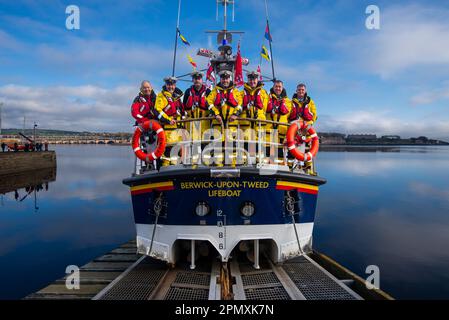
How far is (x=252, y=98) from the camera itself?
6.39 metres

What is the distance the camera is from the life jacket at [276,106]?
655 centimetres

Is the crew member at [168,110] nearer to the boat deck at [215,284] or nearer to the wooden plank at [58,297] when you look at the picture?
the boat deck at [215,284]

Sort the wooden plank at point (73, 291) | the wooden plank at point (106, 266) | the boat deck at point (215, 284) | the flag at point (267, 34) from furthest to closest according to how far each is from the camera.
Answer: the flag at point (267, 34)
the wooden plank at point (106, 266)
the wooden plank at point (73, 291)
the boat deck at point (215, 284)

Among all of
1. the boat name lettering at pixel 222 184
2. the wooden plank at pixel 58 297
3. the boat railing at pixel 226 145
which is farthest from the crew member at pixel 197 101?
the wooden plank at pixel 58 297

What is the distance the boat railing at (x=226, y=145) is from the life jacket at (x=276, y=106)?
0.29 m

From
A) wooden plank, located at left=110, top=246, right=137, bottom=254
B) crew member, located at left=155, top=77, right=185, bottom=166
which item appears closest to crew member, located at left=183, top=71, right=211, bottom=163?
crew member, located at left=155, top=77, right=185, bottom=166

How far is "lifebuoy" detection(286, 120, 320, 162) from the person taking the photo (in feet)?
19.0

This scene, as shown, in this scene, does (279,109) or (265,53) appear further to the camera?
(265,53)

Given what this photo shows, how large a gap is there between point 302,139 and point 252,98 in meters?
1.47

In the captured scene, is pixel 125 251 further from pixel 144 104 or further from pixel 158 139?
pixel 144 104

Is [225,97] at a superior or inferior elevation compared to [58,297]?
superior

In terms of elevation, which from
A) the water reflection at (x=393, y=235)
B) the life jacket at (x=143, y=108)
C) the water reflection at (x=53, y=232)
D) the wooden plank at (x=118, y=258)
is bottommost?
the water reflection at (x=53, y=232)

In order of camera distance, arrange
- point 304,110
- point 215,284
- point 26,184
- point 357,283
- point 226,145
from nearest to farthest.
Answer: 1. point 215,284
2. point 226,145
3. point 357,283
4. point 304,110
5. point 26,184

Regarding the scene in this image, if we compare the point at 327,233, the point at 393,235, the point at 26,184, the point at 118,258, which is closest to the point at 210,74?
the point at 118,258
